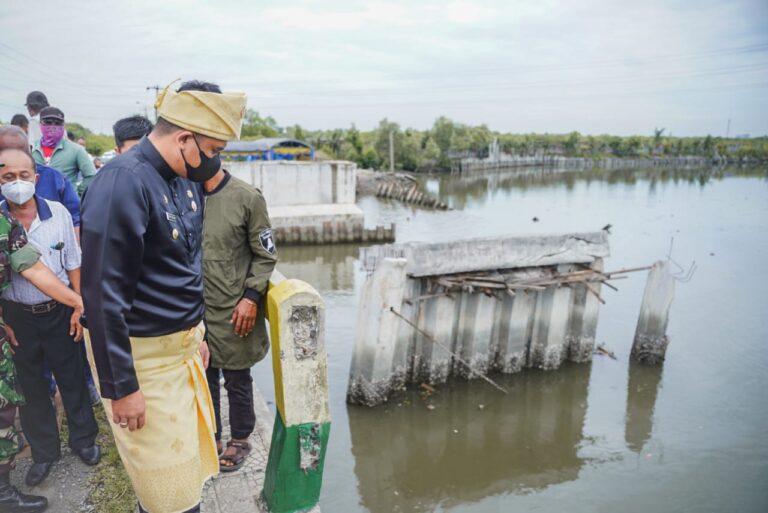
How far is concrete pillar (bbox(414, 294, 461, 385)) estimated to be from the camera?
7.91 m

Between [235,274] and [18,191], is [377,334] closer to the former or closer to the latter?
[235,274]

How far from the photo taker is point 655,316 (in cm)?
924

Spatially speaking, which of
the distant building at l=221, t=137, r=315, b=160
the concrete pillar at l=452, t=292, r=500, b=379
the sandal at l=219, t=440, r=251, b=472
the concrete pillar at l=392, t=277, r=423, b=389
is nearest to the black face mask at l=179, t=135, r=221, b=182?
the sandal at l=219, t=440, r=251, b=472

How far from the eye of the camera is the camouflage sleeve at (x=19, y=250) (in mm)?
3186

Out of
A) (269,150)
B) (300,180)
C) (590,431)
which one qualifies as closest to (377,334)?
(590,431)

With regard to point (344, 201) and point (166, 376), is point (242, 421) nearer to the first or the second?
point (166, 376)

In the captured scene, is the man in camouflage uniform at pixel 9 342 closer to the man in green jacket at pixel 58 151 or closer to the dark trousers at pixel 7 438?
the dark trousers at pixel 7 438

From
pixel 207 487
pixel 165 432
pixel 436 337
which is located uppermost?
pixel 165 432

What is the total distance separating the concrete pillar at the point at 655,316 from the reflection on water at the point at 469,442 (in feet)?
4.63

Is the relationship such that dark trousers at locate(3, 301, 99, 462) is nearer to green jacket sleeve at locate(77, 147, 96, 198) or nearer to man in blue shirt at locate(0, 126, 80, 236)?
man in blue shirt at locate(0, 126, 80, 236)

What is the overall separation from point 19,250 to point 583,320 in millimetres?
8141

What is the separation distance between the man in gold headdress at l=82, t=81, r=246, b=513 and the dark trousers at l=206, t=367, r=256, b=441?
3.80 ft

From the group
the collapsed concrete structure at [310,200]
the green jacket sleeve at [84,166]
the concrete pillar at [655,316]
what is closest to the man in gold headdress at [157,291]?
the green jacket sleeve at [84,166]

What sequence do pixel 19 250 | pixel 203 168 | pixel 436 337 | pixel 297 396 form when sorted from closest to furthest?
pixel 203 168 < pixel 297 396 < pixel 19 250 < pixel 436 337
